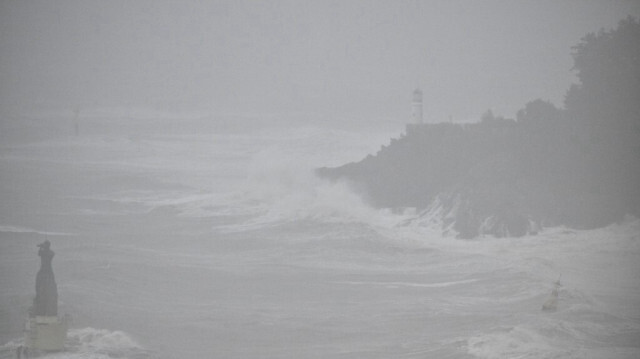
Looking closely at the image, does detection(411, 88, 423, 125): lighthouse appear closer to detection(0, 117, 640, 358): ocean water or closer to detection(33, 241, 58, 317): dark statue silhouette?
detection(0, 117, 640, 358): ocean water

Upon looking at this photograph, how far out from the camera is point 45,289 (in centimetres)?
1833

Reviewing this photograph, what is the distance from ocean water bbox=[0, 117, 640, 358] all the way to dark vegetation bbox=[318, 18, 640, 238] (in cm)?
112

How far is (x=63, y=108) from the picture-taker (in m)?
107

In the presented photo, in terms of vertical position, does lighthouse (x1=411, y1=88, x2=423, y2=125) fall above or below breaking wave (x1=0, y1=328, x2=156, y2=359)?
above

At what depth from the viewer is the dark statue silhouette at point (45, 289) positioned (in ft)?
59.9

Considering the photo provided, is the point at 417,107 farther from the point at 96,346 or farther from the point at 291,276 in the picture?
the point at 96,346

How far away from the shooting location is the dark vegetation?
35.2 meters

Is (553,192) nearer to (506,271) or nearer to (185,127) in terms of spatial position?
(506,271)

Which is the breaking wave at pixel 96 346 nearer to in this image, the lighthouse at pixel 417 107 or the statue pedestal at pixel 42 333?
the statue pedestal at pixel 42 333

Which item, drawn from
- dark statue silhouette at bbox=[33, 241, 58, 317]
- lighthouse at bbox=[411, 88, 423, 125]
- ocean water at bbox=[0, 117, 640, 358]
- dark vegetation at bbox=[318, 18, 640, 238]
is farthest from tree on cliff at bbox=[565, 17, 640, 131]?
dark statue silhouette at bbox=[33, 241, 58, 317]

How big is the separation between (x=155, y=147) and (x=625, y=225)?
145 ft

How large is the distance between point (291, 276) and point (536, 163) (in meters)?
15.1

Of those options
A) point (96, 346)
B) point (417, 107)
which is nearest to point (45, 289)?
point (96, 346)

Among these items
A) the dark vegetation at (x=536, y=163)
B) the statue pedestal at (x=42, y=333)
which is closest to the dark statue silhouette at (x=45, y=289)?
the statue pedestal at (x=42, y=333)
